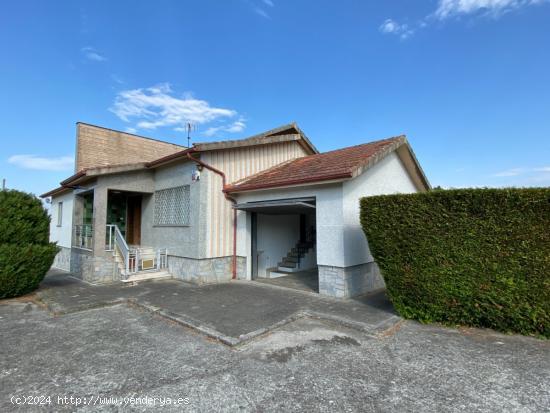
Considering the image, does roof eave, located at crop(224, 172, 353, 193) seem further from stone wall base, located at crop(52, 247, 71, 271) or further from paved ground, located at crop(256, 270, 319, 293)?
stone wall base, located at crop(52, 247, 71, 271)

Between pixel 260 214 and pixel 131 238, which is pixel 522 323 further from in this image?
pixel 131 238

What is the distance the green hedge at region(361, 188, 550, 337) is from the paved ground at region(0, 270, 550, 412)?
0.41 meters

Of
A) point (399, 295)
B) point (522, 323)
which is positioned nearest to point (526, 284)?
point (522, 323)

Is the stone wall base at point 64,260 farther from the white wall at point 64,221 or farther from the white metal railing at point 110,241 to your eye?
the white metal railing at point 110,241

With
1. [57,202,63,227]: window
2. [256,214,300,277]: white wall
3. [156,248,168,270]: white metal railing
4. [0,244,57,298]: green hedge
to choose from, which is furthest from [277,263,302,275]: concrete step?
[57,202,63,227]: window

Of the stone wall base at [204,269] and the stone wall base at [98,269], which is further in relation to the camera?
the stone wall base at [98,269]

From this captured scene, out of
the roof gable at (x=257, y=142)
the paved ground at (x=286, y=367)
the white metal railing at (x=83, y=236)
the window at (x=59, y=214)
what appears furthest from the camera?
the window at (x=59, y=214)

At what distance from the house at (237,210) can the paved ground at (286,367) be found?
3.05 m

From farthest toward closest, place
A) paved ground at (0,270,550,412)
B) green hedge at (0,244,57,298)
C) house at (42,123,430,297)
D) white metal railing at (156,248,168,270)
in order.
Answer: white metal railing at (156,248,168,270) → house at (42,123,430,297) → green hedge at (0,244,57,298) → paved ground at (0,270,550,412)

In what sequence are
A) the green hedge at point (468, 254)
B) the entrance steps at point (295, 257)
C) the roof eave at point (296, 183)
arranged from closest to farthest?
the green hedge at point (468, 254) → the roof eave at point (296, 183) → the entrance steps at point (295, 257)

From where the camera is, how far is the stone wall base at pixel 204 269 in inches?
373

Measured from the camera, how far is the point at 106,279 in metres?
10.2

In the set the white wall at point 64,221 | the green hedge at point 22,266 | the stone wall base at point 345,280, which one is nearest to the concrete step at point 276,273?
the stone wall base at point 345,280

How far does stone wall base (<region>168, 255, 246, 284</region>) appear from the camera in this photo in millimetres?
9469
